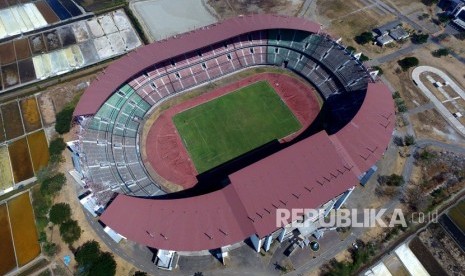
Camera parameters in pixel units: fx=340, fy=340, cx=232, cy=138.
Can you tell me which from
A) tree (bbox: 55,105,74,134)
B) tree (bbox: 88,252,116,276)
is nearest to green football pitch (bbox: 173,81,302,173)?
tree (bbox: 55,105,74,134)

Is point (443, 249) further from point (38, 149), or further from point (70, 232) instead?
point (38, 149)

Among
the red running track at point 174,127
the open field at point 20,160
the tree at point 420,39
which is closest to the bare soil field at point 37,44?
the open field at point 20,160

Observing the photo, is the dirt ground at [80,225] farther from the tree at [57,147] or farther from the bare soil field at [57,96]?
the bare soil field at [57,96]

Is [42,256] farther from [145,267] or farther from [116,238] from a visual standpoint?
[145,267]

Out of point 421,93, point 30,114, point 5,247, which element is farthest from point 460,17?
point 5,247

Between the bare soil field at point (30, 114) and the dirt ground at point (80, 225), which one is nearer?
the dirt ground at point (80, 225)

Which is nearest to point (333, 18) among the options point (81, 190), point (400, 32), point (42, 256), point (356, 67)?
point (400, 32)
